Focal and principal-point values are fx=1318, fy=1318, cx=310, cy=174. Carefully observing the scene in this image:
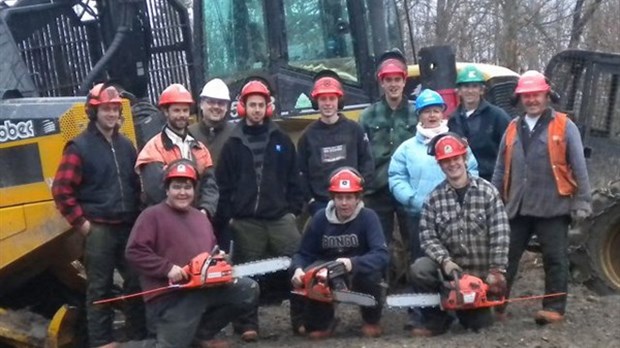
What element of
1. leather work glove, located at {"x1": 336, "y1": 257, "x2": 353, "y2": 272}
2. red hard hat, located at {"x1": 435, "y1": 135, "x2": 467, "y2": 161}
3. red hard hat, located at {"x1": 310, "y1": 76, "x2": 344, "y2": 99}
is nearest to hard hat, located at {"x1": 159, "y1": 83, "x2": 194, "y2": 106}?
red hard hat, located at {"x1": 310, "y1": 76, "x2": 344, "y2": 99}

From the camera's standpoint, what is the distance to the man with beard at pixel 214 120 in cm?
934

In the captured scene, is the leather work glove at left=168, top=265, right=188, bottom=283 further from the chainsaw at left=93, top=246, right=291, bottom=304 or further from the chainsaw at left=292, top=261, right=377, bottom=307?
the chainsaw at left=292, top=261, right=377, bottom=307

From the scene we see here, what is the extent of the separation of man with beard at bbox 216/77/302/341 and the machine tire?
7.30 ft

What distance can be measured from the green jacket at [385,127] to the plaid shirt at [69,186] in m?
2.12

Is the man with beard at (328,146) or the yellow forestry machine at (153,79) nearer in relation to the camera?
the yellow forestry machine at (153,79)

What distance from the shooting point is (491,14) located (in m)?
25.7

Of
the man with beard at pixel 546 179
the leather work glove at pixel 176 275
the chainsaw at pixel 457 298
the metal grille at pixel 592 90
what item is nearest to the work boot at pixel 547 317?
the man with beard at pixel 546 179

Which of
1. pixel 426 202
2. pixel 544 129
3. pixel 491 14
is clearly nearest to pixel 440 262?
pixel 426 202

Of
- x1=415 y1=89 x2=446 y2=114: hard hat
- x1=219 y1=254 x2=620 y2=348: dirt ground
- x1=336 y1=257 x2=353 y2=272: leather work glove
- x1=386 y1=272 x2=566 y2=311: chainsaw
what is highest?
x1=415 y1=89 x2=446 y2=114: hard hat

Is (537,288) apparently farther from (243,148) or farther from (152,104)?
(152,104)

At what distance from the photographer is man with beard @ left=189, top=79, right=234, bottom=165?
934cm

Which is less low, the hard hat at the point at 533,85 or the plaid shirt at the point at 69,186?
the hard hat at the point at 533,85

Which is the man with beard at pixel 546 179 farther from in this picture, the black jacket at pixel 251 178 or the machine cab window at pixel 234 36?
the machine cab window at pixel 234 36

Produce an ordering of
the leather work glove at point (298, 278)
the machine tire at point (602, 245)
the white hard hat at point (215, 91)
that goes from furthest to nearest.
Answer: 1. the machine tire at point (602, 245)
2. the white hard hat at point (215, 91)
3. the leather work glove at point (298, 278)
